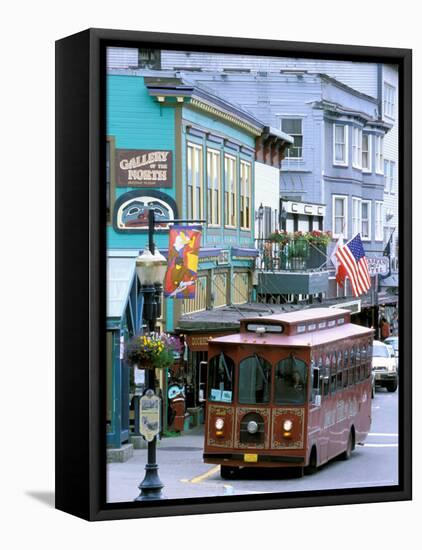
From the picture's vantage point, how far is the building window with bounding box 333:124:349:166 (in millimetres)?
20156

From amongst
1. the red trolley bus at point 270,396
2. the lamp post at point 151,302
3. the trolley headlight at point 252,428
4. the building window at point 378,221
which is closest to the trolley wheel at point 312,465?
the red trolley bus at point 270,396

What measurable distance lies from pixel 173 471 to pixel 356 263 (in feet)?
9.90

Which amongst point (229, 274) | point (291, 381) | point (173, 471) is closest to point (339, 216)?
point (229, 274)

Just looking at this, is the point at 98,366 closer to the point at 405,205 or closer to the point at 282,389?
the point at 282,389

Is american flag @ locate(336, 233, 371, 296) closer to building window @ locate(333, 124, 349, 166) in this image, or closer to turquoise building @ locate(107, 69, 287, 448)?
building window @ locate(333, 124, 349, 166)

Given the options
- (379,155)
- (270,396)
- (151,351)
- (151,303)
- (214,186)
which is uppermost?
(379,155)

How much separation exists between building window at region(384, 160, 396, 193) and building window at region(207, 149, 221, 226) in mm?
2014

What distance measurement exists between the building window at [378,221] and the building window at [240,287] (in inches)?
62.9

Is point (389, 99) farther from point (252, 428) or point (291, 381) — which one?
point (252, 428)

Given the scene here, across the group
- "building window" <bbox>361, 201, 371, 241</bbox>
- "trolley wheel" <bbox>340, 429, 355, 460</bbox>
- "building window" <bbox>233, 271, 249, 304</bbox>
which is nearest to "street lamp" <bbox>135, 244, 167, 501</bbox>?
"building window" <bbox>233, 271, 249, 304</bbox>

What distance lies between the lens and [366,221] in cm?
2017

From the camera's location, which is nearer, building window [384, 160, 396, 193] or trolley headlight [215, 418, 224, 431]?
trolley headlight [215, 418, 224, 431]

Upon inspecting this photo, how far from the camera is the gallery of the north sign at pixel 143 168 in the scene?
18562mm

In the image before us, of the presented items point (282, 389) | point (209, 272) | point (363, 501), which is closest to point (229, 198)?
point (209, 272)
